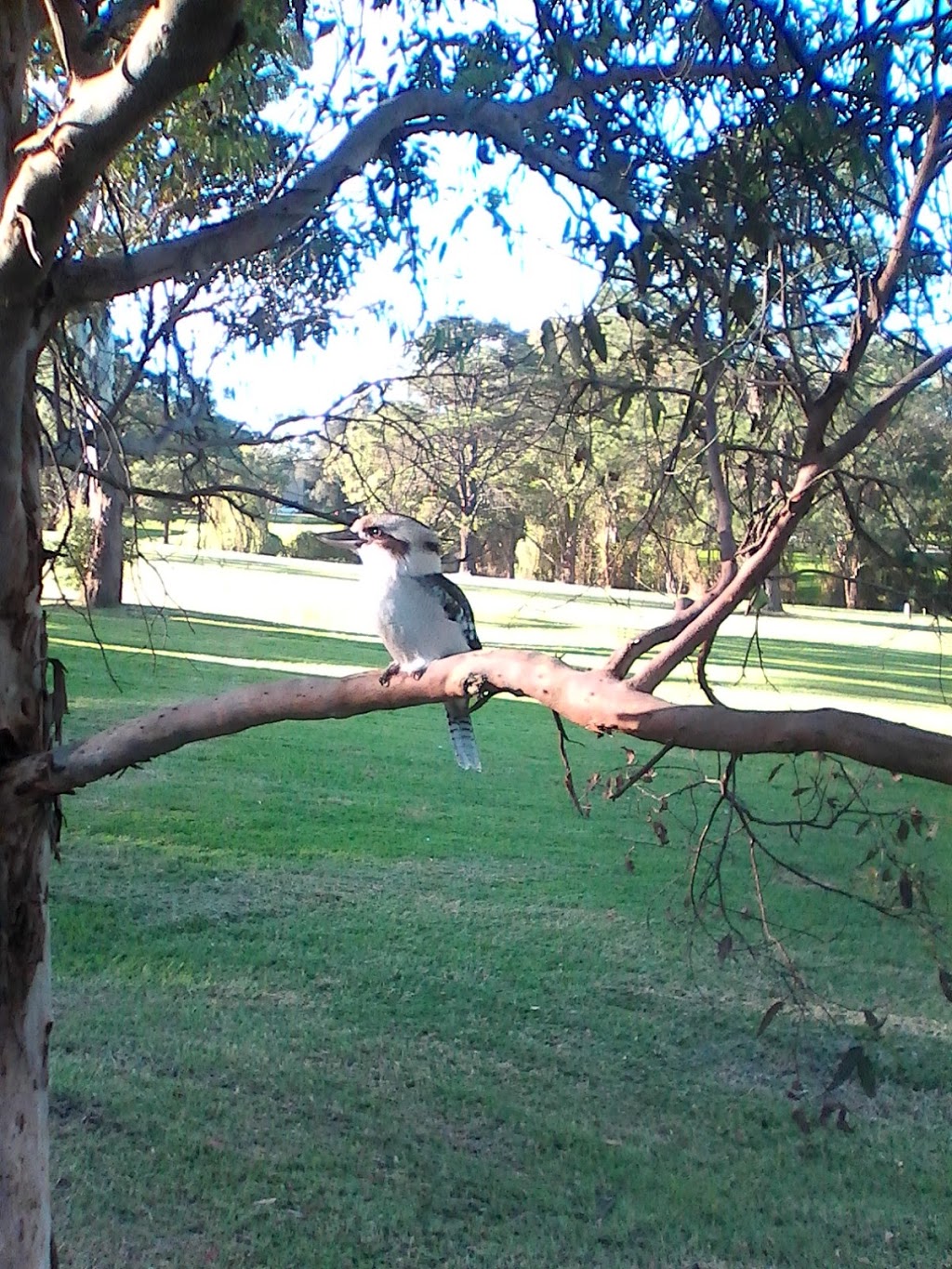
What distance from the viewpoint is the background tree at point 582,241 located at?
157 cm

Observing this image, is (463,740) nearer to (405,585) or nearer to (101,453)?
(405,585)

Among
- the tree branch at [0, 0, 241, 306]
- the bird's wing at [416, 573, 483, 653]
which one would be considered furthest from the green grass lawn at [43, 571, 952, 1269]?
the tree branch at [0, 0, 241, 306]

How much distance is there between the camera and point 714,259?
254 cm

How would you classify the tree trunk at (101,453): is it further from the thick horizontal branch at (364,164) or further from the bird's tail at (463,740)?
the bird's tail at (463,740)

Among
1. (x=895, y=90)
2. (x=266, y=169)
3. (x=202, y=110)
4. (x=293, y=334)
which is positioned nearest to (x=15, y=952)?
(x=202, y=110)

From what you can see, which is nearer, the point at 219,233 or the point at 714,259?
the point at 219,233

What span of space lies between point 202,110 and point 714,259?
1.41 m

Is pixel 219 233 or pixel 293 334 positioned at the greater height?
pixel 293 334

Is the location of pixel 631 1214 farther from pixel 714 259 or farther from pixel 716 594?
pixel 714 259

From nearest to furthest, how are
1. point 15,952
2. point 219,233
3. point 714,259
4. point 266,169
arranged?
point 15,952
point 219,233
point 714,259
point 266,169

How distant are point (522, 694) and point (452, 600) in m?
1.05

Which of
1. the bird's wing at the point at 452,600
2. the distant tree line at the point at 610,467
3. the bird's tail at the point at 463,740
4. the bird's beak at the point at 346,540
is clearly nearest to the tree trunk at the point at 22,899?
the bird's beak at the point at 346,540

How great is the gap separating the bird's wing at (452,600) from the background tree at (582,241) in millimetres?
610

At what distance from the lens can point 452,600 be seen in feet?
9.09
